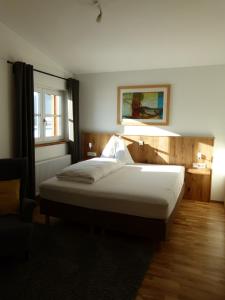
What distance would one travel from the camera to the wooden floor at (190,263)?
2082 millimetres

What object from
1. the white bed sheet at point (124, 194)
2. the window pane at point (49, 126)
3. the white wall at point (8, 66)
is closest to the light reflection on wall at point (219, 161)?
the white bed sheet at point (124, 194)

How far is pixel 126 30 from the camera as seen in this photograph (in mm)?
3387

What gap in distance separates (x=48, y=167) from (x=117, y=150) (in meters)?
1.29

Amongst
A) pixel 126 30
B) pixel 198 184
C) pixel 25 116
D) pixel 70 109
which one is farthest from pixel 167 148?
pixel 25 116

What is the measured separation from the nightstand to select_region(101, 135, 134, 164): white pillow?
3.51 feet

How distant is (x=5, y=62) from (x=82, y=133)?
213 cm

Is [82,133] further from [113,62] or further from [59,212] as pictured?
[59,212]

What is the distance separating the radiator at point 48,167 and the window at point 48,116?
420 mm

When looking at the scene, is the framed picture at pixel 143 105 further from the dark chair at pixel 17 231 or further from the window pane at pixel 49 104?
the dark chair at pixel 17 231

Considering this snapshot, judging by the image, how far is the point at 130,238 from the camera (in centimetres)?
300

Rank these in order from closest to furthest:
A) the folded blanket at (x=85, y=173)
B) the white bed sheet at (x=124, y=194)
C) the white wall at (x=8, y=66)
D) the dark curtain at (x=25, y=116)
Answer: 1. the white bed sheet at (x=124, y=194)
2. the folded blanket at (x=85, y=173)
3. the white wall at (x=8, y=66)
4. the dark curtain at (x=25, y=116)

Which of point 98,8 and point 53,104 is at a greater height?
point 98,8

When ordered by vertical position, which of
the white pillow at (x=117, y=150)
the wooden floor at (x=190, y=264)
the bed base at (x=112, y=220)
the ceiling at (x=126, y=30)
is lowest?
the wooden floor at (x=190, y=264)

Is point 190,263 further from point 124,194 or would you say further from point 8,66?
point 8,66
